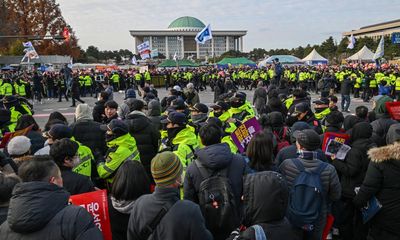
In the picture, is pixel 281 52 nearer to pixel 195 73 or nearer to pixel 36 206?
pixel 195 73

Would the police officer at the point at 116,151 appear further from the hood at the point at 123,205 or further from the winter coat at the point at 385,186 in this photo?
the winter coat at the point at 385,186

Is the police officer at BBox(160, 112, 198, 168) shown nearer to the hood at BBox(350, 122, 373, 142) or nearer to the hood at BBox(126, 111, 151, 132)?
the hood at BBox(126, 111, 151, 132)

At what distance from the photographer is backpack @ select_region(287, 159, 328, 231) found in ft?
10.5

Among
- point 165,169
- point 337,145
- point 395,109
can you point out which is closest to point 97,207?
point 165,169

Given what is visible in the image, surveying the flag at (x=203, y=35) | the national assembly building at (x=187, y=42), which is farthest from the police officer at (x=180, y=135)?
the national assembly building at (x=187, y=42)

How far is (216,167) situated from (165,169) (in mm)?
788

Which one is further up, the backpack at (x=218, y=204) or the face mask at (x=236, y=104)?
the face mask at (x=236, y=104)

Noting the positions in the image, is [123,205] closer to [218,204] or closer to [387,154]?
[218,204]

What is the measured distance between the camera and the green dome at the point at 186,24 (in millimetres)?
150375

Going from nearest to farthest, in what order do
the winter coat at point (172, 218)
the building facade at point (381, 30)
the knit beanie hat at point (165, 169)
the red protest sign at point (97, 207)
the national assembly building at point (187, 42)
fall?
1. the winter coat at point (172, 218)
2. the knit beanie hat at point (165, 169)
3. the red protest sign at point (97, 207)
4. the building facade at point (381, 30)
5. the national assembly building at point (187, 42)

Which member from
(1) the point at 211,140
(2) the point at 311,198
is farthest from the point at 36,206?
(2) the point at 311,198

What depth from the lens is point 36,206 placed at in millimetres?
1986

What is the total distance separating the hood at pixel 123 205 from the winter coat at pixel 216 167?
1.78ft

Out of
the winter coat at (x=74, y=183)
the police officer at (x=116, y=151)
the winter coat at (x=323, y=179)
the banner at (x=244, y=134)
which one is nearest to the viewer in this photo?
the winter coat at (x=323, y=179)
